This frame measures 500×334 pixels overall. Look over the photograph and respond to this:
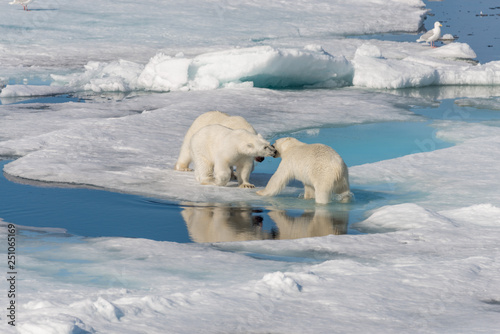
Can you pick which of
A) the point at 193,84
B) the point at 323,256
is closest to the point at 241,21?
the point at 193,84

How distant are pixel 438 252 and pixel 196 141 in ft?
9.43

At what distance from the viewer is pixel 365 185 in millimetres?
6578

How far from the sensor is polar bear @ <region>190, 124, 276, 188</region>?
6.09m

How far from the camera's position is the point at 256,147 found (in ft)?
19.8

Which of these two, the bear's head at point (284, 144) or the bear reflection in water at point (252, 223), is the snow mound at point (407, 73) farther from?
the bear reflection in water at point (252, 223)

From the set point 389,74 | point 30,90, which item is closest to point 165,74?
point 30,90

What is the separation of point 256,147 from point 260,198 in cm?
47

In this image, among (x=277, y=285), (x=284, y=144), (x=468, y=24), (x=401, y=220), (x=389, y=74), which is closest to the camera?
(x=277, y=285)

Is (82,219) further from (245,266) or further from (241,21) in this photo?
(241,21)

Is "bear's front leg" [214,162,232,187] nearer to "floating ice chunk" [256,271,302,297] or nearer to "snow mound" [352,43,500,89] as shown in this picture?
"floating ice chunk" [256,271,302,297]

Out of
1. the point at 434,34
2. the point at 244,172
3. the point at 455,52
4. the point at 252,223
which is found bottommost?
the point at 252,223

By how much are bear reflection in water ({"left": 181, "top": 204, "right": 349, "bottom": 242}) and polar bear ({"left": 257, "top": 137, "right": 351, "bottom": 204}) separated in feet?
0.71

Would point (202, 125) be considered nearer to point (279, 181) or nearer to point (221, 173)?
point (221, 173)

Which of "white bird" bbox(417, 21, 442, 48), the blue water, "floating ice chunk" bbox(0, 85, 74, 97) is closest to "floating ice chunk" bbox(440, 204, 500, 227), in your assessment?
"floating ice chunk" bbox(0, 85, 74, 97)
